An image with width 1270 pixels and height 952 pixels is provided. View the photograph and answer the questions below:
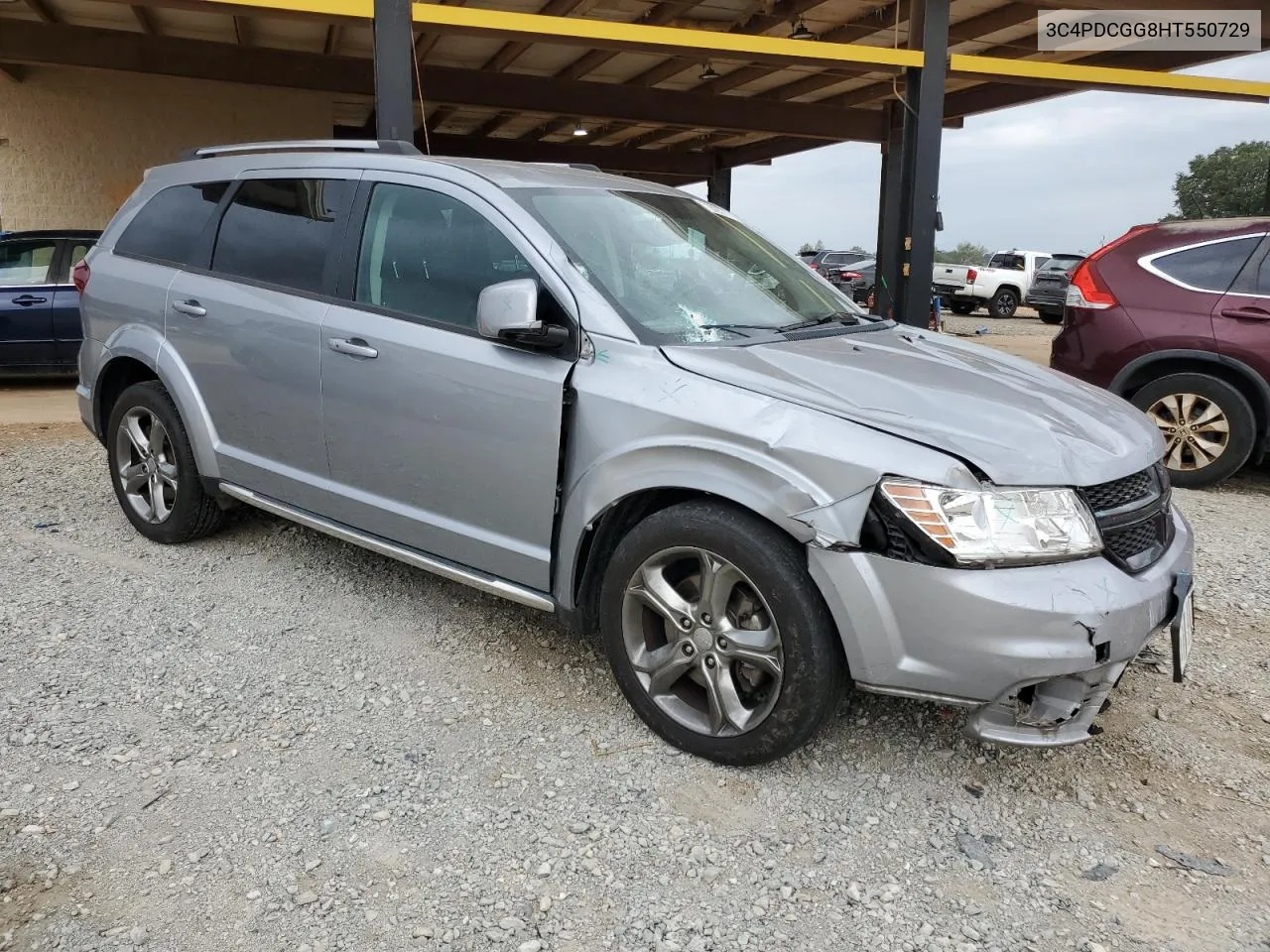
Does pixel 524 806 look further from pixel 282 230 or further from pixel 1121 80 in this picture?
pixel 1121 80

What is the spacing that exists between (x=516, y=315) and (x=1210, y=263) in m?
5.26

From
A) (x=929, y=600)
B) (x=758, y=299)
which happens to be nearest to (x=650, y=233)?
(x=758, y=299)

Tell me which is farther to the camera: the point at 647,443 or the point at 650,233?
the point at 650,233

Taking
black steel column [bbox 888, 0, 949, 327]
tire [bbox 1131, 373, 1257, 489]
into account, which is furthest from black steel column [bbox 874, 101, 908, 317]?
tire [bbox 1131, 373, 1257, 489]

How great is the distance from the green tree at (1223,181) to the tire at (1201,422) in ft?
173

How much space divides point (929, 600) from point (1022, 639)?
9.6 inches

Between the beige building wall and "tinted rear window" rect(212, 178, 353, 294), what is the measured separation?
878 cm

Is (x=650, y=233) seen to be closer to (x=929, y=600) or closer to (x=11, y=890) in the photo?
(x=929, y=600)

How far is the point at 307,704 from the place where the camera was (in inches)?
129

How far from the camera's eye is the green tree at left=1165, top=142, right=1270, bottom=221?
5116 cm

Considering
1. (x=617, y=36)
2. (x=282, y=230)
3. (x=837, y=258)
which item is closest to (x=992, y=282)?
(x=837, y=258)

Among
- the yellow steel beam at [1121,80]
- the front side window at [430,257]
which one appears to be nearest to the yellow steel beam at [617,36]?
the yellow steel beam at [1121,80]

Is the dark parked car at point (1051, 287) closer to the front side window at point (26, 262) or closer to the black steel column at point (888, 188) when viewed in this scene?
the black steel column at point (888, 188)

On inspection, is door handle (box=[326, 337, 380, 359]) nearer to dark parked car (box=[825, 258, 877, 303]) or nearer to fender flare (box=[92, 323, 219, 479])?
fender flare (box=[92, 323, 219, 479])
